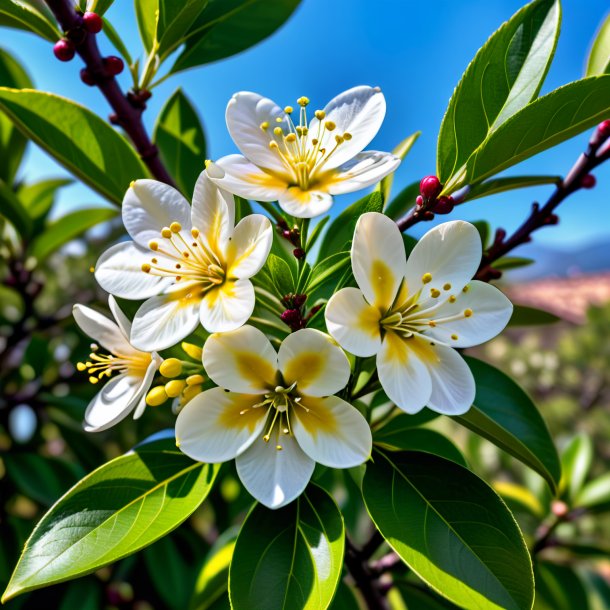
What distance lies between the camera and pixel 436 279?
0.90 m

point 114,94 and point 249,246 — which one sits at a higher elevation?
point 114,94

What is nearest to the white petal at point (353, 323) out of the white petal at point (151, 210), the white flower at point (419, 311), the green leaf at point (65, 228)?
the white flower at point (419, 311)

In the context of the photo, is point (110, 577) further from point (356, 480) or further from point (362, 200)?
point (362, 200)

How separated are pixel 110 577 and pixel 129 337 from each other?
1114 millimetres

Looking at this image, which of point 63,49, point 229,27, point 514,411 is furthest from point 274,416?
point 229,27

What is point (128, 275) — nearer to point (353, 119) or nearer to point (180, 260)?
point (180, 260)

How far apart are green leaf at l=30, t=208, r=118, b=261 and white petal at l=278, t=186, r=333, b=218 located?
3.76 ft

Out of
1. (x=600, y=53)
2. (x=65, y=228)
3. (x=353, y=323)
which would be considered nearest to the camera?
(x=353, y=323)

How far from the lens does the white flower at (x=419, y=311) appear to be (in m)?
0.80

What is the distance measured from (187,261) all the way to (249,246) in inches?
5.1

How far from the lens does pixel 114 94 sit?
43.1 inches

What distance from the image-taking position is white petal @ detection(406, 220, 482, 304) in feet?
2.85

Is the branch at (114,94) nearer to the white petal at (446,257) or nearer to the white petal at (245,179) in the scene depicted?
the white petal at (245,179)

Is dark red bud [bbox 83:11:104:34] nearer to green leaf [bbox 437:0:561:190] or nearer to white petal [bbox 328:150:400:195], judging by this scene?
white petal [bbox 328:150:400:195]
